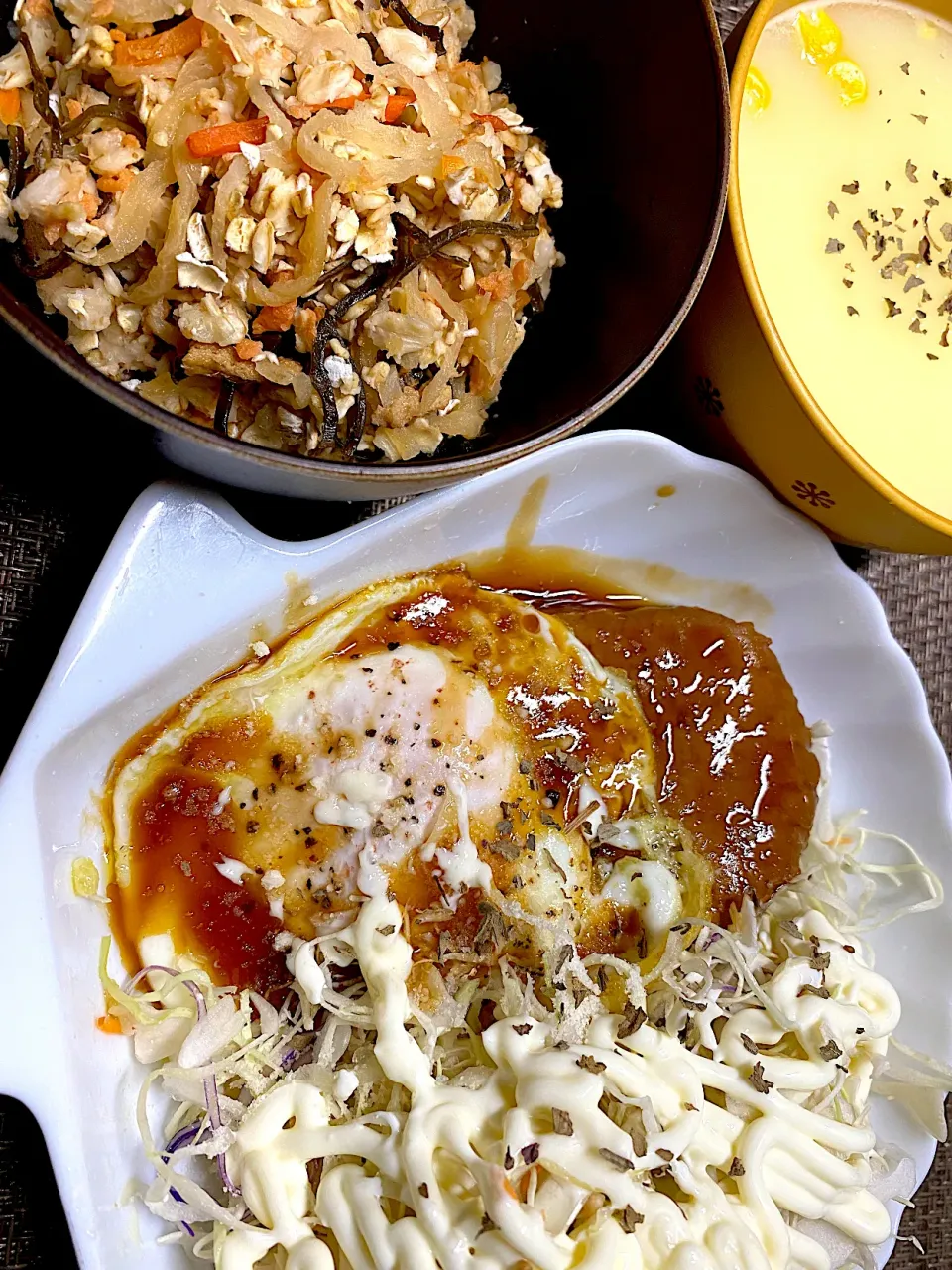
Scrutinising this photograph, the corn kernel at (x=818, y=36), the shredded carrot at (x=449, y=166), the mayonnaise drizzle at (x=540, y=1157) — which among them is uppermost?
the corn kernel at (x=818, y=36)

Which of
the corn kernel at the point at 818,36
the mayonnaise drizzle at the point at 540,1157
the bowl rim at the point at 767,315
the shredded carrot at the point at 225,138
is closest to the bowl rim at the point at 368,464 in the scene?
the bowl rim at the point at 767,315

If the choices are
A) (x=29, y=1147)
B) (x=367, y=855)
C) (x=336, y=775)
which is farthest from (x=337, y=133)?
(x=29, y=1147)

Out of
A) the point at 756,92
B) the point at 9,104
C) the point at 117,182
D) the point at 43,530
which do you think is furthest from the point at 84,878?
the point at 756,92

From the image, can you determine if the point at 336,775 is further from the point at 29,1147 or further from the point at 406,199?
the point at 406,199

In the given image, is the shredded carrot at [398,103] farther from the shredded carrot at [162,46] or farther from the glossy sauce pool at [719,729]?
the glossy sauce pool at [719,729]

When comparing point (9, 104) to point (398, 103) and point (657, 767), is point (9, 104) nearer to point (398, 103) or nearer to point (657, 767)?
point (398, 103)

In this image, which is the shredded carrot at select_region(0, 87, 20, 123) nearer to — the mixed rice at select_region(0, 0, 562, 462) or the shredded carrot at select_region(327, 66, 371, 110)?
the mixed rice at select_region(0, 0, 562, 462)

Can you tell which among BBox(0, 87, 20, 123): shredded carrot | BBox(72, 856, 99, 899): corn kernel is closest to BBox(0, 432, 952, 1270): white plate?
BBox(72, 856, 99, 899): corn kernel
